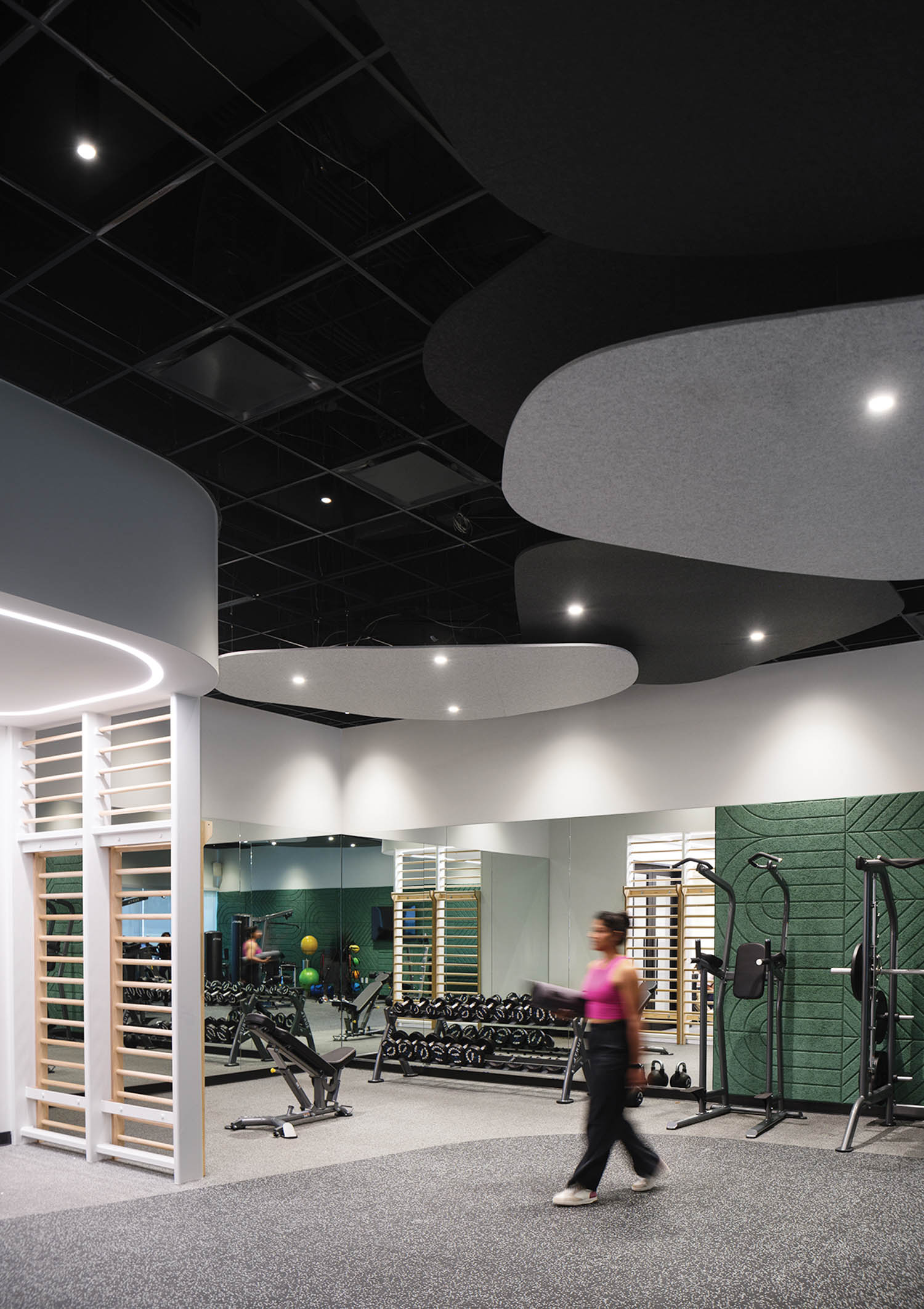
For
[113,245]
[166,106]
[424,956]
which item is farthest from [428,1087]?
[166,106]

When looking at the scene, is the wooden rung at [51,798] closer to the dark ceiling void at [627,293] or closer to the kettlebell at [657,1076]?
the dark ceiling void at [627,293]

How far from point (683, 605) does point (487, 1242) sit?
407 cm

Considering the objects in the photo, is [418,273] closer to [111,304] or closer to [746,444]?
[111,304]

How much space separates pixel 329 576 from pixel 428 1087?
188 inches

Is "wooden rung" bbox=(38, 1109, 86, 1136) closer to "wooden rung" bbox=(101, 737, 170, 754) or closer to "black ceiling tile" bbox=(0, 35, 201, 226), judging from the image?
"wooden rung" bbox=(101, 737, 170, 754)

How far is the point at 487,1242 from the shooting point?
15.9ft

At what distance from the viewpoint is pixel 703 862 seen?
8.38 meters

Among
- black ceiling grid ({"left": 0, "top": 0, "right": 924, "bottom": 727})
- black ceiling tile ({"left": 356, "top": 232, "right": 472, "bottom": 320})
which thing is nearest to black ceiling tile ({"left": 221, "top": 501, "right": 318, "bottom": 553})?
black ceiling grid ({"left": 0, "top": 0, "right": 924, "bottom": 727})

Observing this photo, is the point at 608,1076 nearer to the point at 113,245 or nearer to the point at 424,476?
the point at 424,476

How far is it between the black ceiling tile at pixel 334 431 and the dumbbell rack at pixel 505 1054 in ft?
17.5

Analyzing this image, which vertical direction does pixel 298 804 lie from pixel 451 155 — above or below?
below

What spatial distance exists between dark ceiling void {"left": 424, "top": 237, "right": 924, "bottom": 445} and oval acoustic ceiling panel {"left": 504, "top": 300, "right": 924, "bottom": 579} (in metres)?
0.42

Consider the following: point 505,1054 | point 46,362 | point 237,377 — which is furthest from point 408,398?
point 505,1054

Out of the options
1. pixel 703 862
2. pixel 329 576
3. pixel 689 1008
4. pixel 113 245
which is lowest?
pixel 689 1008
